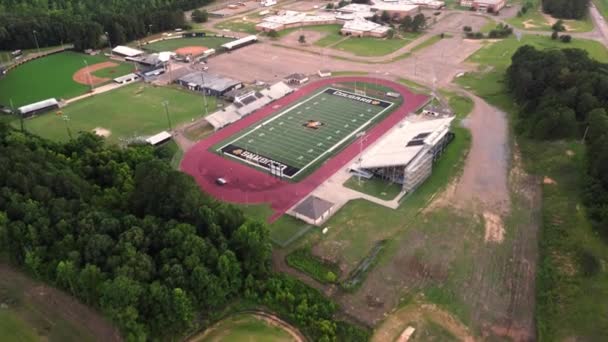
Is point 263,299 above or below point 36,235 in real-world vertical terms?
below

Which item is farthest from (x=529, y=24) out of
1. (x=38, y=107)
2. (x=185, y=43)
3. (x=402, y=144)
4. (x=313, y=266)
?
(x=38, y=107)

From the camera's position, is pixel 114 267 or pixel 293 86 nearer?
pixel 114 267

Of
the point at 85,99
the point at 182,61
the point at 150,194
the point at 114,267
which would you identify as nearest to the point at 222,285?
the point at 114,267

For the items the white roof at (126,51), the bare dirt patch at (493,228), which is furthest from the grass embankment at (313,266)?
the white roof at (126,51)

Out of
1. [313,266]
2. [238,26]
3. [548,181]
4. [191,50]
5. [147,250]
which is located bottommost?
[313,266]

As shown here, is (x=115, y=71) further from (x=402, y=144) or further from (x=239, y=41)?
(x=402, y=144)

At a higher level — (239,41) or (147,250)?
(239,41)

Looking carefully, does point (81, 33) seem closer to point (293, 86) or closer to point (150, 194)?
point (293, 86)
